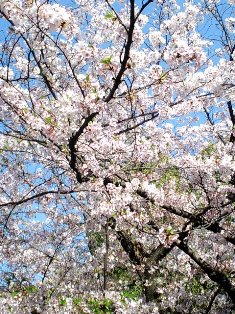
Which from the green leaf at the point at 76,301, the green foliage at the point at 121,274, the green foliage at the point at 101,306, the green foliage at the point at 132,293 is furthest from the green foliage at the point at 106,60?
the green foliage at the point at 121,274

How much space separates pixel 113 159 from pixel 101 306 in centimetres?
267

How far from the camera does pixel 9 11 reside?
4.79 metres

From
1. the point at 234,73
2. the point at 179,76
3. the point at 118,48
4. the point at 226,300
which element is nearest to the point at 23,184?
the point at 118,48

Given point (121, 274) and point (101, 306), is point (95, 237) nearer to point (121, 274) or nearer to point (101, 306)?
point (121, 274)

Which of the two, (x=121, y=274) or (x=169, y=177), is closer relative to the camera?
(x=169, y=177)

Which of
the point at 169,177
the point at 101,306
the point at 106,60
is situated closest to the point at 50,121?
the point at 106,60

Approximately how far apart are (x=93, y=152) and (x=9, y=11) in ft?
6.95

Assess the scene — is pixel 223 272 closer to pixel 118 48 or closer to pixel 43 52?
pixel 118 48

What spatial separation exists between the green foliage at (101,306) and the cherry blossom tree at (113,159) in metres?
0.06

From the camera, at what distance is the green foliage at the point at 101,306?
23.0 ft

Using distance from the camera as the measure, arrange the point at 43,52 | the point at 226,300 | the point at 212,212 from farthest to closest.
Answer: the point at 226,300 < the point at 212,212 < the point at 43,52

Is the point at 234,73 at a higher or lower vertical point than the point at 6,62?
higher

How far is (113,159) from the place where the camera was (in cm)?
638

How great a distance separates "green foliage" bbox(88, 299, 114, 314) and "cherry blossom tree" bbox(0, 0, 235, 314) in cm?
6
